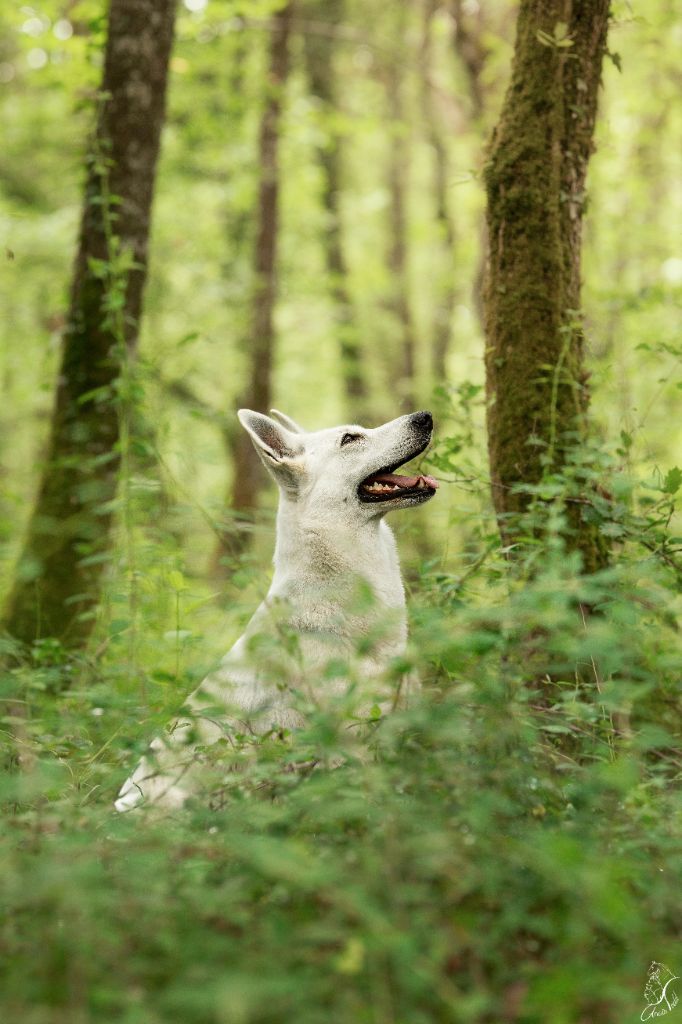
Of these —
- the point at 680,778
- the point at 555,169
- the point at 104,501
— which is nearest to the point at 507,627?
the point at 680,778

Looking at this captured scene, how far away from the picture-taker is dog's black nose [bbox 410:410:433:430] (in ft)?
18.4

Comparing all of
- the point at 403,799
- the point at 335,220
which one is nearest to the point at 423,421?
the point at 403,799

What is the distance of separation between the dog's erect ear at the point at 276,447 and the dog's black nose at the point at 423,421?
2.25ft

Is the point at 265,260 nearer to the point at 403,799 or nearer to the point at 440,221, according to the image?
the point at 440,221

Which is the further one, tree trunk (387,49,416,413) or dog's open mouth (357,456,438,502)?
tree trunk (387,49,416,413)

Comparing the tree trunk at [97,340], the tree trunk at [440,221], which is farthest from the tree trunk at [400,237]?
the tree trunk at [97,340]

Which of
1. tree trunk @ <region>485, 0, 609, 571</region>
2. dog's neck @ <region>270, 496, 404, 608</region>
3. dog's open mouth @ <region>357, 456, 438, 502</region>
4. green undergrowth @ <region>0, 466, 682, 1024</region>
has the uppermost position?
tree trunk @ <region>485, 0, 609, 571</region>

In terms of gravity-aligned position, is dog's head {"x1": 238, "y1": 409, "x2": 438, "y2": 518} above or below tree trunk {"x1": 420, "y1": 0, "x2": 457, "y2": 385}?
below

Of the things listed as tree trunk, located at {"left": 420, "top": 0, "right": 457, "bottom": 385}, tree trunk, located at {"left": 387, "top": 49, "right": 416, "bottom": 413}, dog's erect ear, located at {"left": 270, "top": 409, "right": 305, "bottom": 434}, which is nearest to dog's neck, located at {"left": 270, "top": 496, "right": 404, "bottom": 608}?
dog's erect ear, located at {"left": 270, "top": 409, "right": 305, "bottom": 434}

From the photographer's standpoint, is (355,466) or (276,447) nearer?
(355,466)

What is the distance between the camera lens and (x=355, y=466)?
18.5 ft
